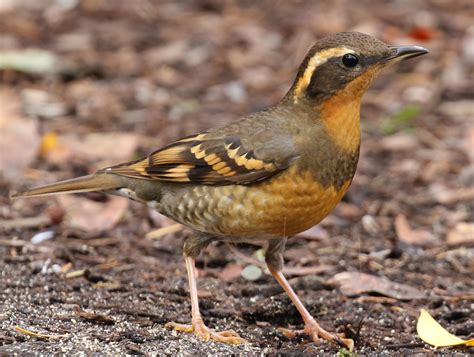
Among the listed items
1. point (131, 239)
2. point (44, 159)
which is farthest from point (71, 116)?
point (131, 239)

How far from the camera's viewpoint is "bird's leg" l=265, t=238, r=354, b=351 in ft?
18.1

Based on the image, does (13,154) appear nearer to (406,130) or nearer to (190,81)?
(190,81)

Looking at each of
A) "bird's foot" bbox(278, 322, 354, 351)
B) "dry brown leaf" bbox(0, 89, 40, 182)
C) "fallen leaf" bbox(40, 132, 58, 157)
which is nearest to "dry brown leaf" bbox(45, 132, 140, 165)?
"fallen leaf" bbox(40, 132, 58, 157)

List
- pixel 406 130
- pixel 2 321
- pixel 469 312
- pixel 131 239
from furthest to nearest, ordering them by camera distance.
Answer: pixel 406 130 → pixel 131 239 → pixel 469 312 → pixel 2 321

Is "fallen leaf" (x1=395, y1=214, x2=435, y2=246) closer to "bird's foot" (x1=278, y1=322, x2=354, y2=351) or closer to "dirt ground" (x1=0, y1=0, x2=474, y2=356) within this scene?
"dirt ground" (x1=0, y1=0, x2=474, y2=356)

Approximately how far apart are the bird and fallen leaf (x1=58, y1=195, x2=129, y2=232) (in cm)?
177

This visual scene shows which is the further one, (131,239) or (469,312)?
(131,239)

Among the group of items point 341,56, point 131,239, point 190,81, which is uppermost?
point 341,56

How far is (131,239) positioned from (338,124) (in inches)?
101

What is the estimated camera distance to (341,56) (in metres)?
5.63

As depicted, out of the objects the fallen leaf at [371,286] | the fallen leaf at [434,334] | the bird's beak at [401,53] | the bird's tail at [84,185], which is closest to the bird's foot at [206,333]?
the fallen leaf at [434,334]

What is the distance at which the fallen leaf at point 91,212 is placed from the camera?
769cm

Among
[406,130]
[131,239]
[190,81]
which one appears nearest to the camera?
[131,239]

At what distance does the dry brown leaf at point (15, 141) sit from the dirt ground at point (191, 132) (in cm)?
2
